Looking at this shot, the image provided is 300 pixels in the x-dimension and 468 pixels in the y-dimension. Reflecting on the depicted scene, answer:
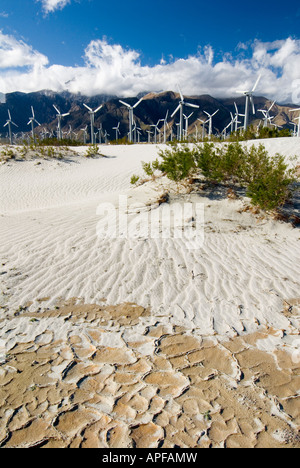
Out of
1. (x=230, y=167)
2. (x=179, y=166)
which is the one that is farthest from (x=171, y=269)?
(x=230, y=167)

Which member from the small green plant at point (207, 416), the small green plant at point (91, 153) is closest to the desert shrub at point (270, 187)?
the small green plant at point (207, 416)

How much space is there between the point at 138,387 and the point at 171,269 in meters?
2.51

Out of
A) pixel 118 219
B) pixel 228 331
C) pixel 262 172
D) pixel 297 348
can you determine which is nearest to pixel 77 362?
pixel 228 331

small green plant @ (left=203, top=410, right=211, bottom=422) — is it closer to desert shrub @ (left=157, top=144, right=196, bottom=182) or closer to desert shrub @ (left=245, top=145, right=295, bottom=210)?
desert shrub @ (left=245, top=145, right=295, bottom=210)

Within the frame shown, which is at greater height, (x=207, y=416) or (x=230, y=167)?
(x=230, y=167)

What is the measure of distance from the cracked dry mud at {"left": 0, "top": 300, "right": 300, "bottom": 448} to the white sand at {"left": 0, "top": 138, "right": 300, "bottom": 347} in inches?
16.8

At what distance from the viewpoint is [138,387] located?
9.41 ft

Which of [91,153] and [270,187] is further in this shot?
[91,153]

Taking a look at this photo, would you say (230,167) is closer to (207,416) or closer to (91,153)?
(207,416)

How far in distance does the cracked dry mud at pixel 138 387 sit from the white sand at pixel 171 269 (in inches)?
16.8

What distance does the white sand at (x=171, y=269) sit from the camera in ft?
13.7

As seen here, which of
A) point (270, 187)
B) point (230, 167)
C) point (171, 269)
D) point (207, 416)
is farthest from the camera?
point (230, 167)

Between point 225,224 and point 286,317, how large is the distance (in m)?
3.37
